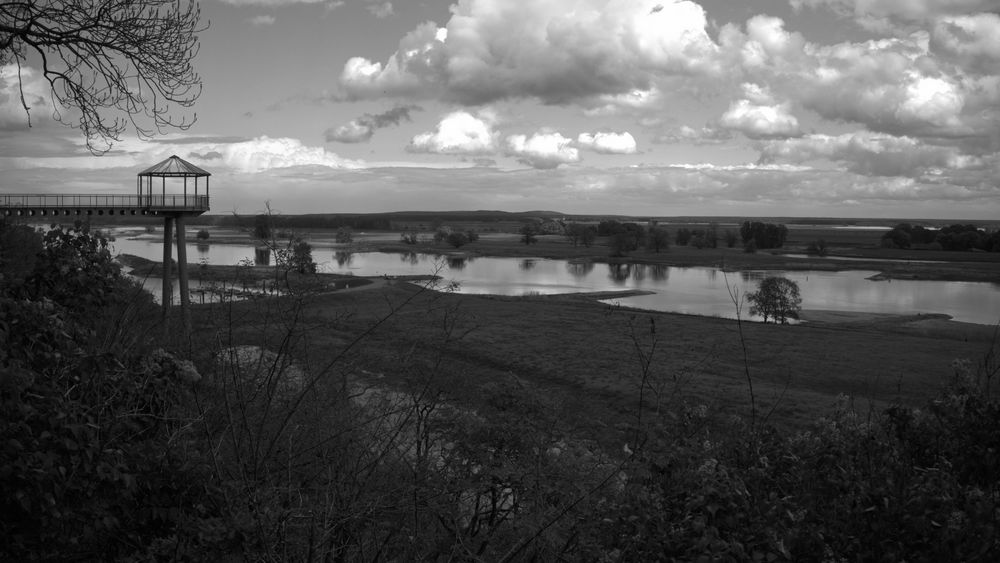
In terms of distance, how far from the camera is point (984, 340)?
34000mm

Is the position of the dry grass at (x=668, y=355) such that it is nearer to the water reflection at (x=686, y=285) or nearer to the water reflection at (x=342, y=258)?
the water reflection at (x=686, y=285)

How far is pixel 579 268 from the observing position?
8069 cm

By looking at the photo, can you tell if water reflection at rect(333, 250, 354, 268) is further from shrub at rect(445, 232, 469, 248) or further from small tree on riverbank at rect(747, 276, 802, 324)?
shrub at rect(445, 232, 469, 248)

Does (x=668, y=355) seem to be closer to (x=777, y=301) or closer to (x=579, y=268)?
(x=777, y=301)

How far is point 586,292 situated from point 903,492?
171 ft

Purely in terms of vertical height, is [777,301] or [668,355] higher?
[777,301]

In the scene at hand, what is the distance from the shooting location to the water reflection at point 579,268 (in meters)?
74.1

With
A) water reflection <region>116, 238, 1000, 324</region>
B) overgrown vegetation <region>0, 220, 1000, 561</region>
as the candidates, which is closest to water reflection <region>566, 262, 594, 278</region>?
water reflection <region>116, 238, 1000, 324</region>

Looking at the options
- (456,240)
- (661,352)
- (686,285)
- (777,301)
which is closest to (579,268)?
(686,285)

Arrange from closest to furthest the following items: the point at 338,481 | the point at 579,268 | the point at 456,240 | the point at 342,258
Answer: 1. the point at 338,481
2. the point at 342,258
3. the point at 579,268
4. the point at 456,240

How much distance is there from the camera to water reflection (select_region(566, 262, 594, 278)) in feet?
243

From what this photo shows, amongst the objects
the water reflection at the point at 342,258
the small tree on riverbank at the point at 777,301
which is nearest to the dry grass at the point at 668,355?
the small tree on riverbank at the point at 777,301

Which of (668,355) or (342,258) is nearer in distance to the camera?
(668,355)

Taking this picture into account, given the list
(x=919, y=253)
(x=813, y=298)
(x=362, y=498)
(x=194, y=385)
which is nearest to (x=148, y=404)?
(x=194, y=385)
